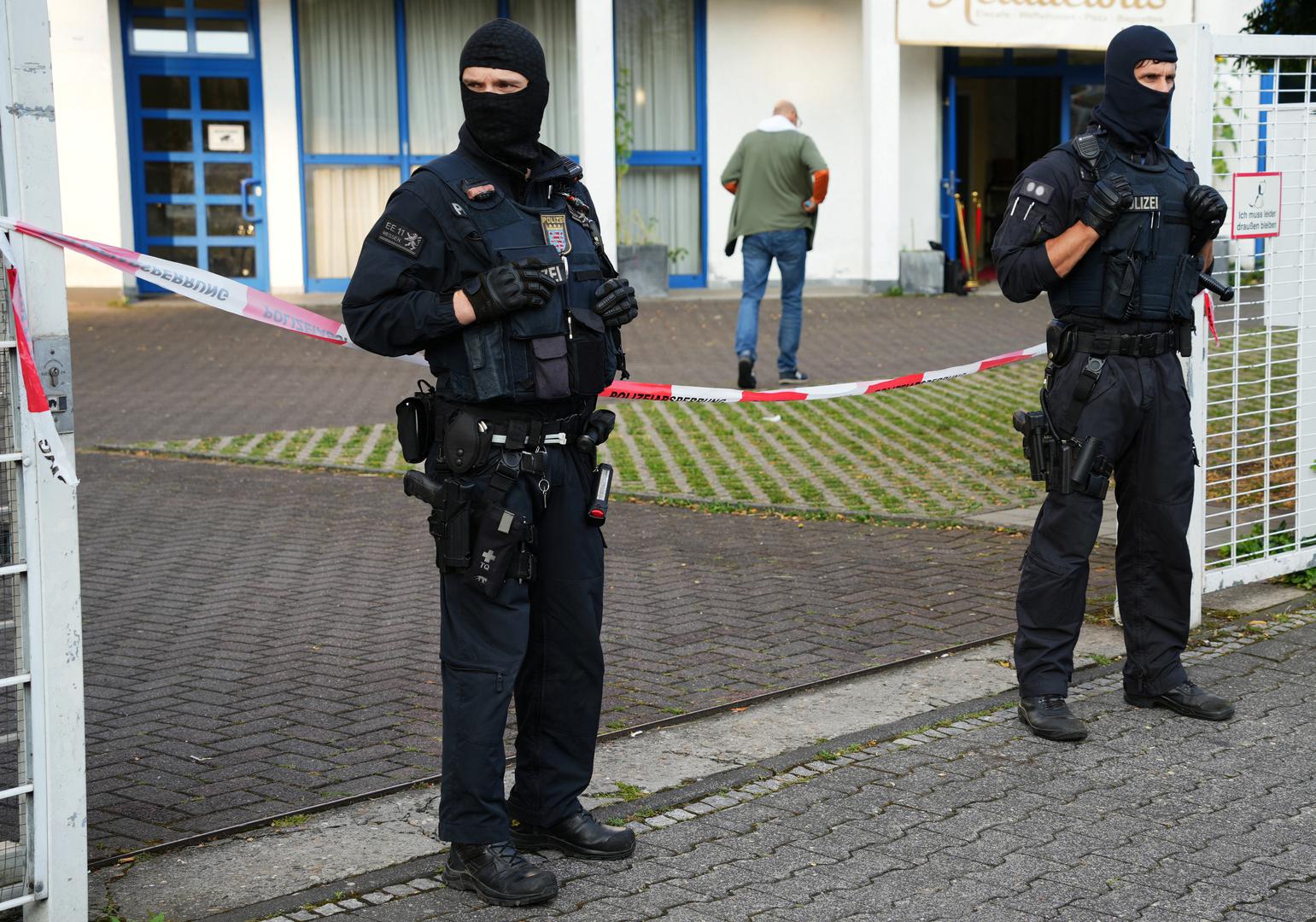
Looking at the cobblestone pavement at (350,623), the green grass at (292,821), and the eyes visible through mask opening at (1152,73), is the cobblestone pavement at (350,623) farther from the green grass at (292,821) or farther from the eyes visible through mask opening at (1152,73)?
the eyes visible through mask opening at (1152,73)

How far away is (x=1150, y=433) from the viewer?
5047 millimetres

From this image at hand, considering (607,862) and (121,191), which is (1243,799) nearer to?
(607,862)

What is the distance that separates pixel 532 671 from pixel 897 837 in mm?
1061

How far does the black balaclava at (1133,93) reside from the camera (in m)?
4.88

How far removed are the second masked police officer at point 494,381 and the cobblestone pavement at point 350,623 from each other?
882mm

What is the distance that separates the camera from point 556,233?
388cm

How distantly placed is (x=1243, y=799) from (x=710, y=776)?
1498 millimetres

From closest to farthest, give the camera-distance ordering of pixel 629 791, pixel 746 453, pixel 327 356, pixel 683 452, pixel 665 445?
pixel 629 791 → pixel 746 453 → pixel 683 452 → pixel 665 445 → pixel 327 356

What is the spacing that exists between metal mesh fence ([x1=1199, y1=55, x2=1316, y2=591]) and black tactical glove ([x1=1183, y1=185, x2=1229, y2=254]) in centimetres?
100

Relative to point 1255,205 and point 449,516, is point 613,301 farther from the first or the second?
point 1255,205

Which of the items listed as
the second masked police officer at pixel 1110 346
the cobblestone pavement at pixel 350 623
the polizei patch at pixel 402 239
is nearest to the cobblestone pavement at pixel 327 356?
the cobblestone pavement at pixel 350 623

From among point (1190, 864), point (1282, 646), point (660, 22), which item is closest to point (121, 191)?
point (660, 22)

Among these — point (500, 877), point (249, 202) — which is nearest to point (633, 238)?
point (249, 202)

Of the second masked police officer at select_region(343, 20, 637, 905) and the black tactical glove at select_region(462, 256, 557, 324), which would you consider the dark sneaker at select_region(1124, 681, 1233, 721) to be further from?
the black tactical glove at select_region(462, 256, 557, 324)
